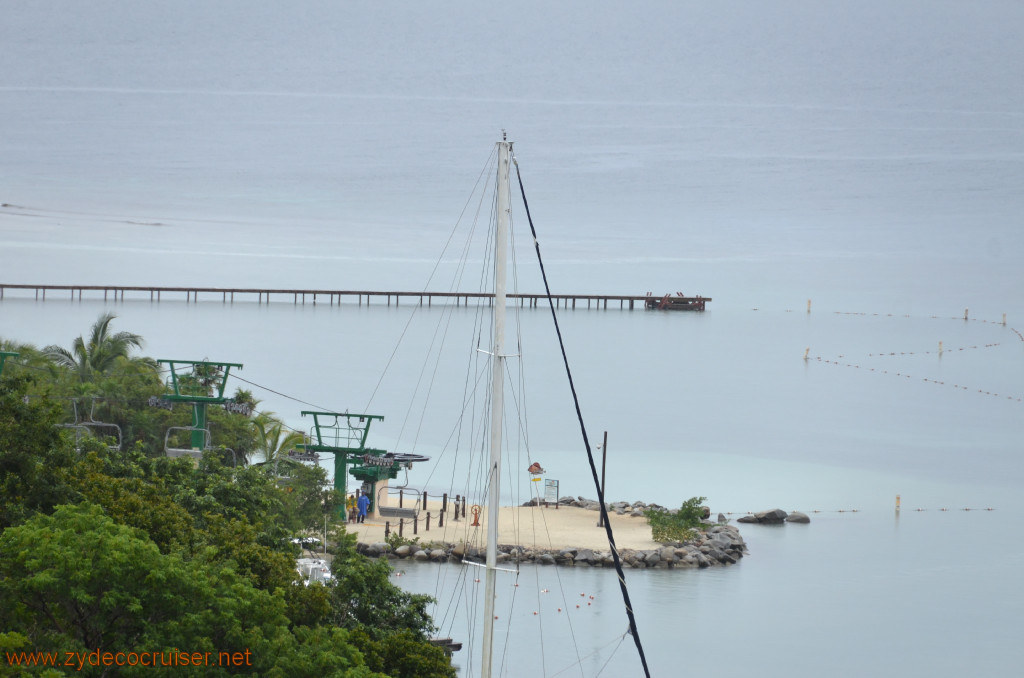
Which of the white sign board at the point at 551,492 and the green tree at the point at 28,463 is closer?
the green tree at the point at 28,463

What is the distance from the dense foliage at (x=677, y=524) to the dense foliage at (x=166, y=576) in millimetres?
21001

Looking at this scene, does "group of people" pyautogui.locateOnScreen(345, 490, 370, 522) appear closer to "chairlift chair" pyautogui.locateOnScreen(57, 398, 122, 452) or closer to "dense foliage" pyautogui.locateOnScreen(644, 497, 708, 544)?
"chairlift chair" pyautogui.locateOnScreen(57, 398, 122, 452)

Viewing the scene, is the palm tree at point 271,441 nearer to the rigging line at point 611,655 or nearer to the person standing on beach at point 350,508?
the person standing on beach at point 350,508

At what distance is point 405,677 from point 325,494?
19827 mm

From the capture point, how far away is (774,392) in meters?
115

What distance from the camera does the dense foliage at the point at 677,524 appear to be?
47375 mm

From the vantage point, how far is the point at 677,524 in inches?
1875

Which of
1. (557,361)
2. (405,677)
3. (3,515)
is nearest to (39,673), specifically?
(3,515)

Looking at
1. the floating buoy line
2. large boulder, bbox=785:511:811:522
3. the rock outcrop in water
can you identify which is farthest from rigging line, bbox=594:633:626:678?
the floating buoy line

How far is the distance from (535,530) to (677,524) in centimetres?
529

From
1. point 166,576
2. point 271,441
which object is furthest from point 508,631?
point 166,576

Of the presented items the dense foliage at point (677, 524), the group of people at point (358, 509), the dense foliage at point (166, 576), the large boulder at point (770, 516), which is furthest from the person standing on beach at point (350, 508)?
the large boulder at point (770, 516)

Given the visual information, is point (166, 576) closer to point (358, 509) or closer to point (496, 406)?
point (496, 406)

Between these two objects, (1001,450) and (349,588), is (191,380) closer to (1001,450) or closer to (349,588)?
(349,588)
